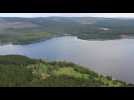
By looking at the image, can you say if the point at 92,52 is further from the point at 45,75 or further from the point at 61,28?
the point at 45,75

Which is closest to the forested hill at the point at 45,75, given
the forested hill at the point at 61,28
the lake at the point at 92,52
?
the lake at the point at 92,52

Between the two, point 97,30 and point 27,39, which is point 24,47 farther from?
point 97,30

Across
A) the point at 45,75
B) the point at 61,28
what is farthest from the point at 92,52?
the point at 45,75
